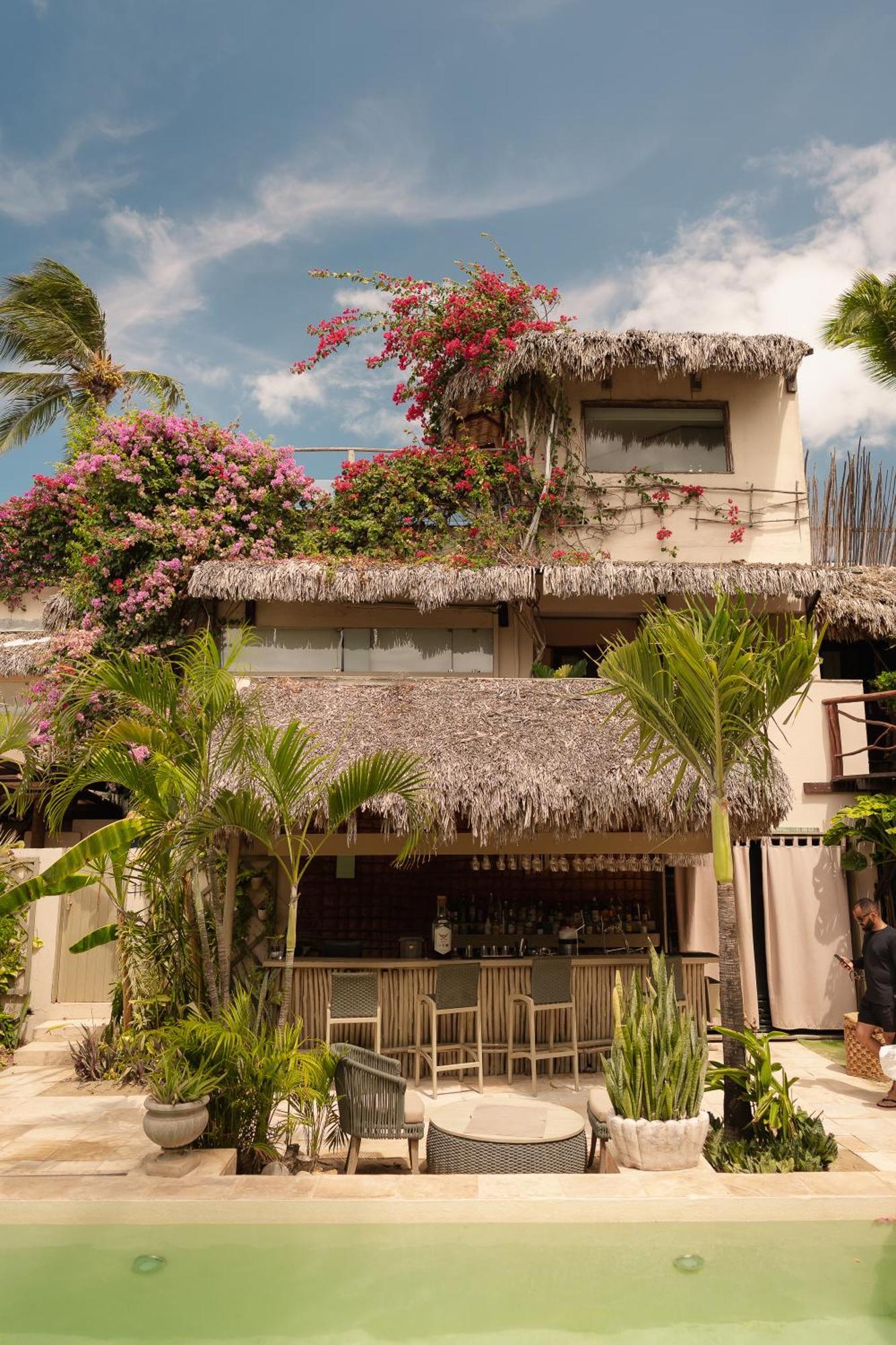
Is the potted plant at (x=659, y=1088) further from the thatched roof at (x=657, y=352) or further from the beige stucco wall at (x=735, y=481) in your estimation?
the thatched roof at (x=657, y=352)

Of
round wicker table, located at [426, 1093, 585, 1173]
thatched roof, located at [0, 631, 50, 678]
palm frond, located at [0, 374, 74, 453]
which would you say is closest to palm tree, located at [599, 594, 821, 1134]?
round wicker table, located at [426, 1093, 585, 1173]

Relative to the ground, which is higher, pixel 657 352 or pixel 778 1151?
pixel 657 352

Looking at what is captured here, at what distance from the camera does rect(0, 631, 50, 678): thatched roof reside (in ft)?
41.4

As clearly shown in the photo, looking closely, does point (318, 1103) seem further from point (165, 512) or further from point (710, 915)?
point (165, 512)

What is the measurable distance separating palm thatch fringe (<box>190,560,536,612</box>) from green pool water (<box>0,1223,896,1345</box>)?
737 centimetres

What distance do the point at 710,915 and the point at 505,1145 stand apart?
5.91m

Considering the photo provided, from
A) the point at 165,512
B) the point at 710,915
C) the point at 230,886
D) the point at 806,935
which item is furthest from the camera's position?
the point at 165,512

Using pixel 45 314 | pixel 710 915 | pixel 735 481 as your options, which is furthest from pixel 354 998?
pixel 45 314

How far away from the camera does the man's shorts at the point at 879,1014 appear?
290 inches

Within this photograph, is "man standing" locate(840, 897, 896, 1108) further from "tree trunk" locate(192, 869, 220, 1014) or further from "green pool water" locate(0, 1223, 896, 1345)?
"tree trunk" locate(192, 869, 220, 1014)

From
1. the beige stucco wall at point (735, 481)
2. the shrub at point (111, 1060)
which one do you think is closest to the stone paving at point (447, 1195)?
the shrub at point (111, 1060)

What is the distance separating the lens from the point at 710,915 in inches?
412

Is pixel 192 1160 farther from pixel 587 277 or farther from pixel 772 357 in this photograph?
pixel 587 277

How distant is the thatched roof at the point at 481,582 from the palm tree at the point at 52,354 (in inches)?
325
